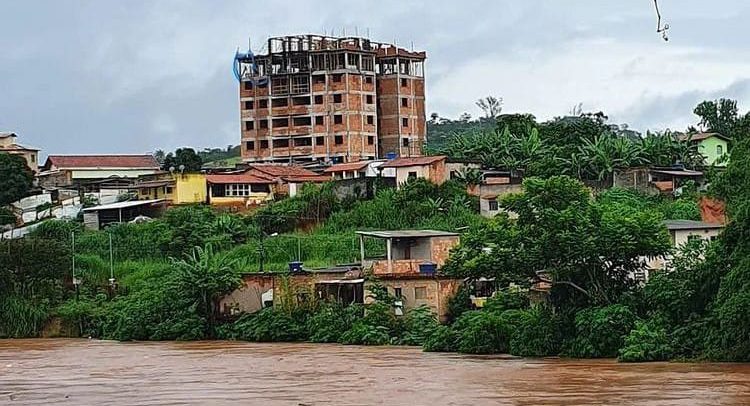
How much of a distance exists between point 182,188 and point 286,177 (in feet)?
14.0

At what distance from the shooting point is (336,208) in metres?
47.1

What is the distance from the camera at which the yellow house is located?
50.2 metres

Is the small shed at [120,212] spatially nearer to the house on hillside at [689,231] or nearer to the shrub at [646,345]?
the house on hillside at [689,231]

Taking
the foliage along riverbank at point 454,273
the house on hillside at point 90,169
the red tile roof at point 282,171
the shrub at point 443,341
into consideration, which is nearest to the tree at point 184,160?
the house on hillside at point 90,169

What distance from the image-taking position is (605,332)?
86.0 ft

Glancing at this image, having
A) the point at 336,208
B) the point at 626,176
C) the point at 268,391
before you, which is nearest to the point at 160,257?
the point at 336,208

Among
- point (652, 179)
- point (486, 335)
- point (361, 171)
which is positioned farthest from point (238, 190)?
point (486, 335)

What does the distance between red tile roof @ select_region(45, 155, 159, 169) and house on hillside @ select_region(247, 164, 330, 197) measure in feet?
35.0

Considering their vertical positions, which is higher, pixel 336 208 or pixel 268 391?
pixel 336 208

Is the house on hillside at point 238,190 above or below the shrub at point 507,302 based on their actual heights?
above

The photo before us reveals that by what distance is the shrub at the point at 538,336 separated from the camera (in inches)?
1071

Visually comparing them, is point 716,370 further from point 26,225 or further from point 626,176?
point 26,225

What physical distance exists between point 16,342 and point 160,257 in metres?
8.40

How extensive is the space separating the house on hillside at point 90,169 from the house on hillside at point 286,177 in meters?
6.89
